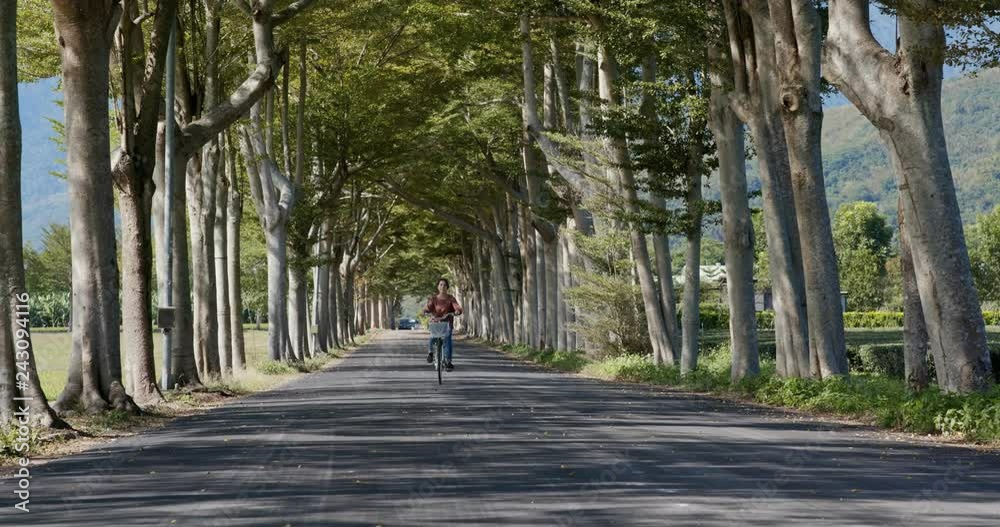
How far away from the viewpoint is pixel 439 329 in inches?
1017

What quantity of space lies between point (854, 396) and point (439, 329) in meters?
10.0

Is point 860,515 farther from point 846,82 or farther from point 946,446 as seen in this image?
point 846,82

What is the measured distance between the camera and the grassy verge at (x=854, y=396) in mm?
14078

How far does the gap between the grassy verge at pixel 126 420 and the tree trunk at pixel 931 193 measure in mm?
9509

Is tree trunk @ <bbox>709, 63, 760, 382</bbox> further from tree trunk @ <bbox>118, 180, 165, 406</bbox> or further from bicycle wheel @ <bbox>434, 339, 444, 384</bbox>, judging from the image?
tree trunk @ <bbox>118, 180, 165, 406</bbox>

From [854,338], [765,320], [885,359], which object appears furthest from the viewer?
[765,320]

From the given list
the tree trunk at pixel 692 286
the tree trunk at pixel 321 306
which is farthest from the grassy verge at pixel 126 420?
the tree trunk at pixel 321 306

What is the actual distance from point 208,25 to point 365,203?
32.8m

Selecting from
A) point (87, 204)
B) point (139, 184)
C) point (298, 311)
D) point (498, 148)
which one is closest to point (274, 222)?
point (298, 311)

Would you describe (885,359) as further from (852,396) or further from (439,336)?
(852,396)

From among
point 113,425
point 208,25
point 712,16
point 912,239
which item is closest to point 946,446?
point 912,239

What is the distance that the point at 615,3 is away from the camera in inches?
1017

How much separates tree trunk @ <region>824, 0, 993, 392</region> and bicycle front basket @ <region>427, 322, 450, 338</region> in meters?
11.5

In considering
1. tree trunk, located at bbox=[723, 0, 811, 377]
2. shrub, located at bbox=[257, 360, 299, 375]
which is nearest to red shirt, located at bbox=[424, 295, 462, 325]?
tree trunk, located at bbox=[723, 0, 811, 377]
